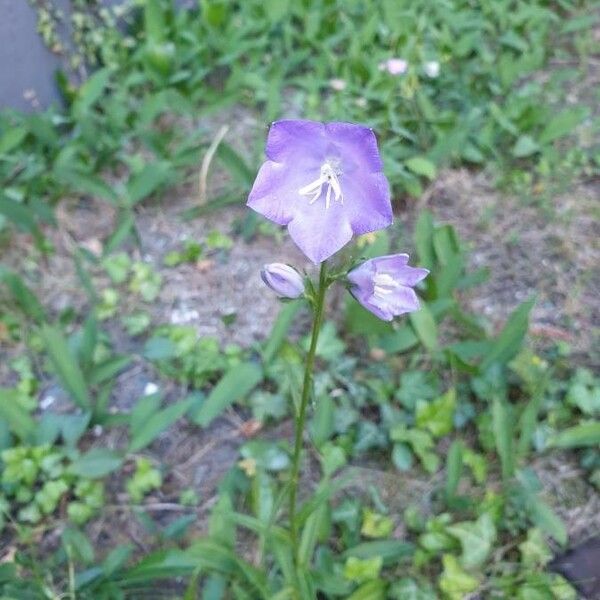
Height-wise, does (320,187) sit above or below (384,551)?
above

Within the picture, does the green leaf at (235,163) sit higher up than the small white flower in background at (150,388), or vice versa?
the green leaf at (235,163)

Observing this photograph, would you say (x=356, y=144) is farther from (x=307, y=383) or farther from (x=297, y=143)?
(x=307, y=383)

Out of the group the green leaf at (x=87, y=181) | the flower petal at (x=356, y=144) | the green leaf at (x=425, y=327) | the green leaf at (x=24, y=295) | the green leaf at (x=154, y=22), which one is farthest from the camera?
the green leaf at (x=154, y=22)

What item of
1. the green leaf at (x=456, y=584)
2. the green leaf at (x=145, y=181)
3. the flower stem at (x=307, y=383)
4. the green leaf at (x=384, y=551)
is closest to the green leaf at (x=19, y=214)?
the green leaf at (x=145, y=181)

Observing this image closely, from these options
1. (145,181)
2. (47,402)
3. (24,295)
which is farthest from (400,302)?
(145,181)

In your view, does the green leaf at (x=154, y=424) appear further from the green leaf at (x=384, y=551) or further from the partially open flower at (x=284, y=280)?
the partially open flower at (x=284, y=280)

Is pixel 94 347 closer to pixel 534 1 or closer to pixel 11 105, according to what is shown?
pixel 11 105

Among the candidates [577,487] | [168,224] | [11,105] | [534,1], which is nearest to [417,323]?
[577,487]
